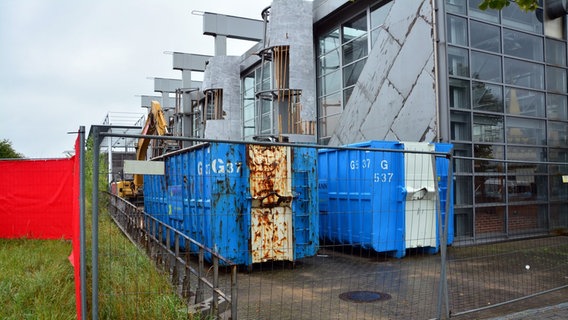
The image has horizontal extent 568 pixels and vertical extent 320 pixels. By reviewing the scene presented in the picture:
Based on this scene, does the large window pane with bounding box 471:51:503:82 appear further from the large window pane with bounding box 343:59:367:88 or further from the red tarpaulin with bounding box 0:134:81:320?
the red tarpaulin with bounding box 0:134:81:320

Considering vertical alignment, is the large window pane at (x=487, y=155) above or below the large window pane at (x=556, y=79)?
below

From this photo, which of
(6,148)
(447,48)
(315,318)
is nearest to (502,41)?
(447,48)

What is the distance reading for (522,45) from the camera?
12727 millimetres

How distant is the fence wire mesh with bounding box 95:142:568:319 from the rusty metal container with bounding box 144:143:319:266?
0.02 meters

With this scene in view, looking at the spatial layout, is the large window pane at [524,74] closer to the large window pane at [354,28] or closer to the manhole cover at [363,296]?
the large window pane at [354,28]

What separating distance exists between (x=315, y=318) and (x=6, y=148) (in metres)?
37.8

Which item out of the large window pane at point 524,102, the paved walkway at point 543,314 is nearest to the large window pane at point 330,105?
the large window pane at point 524,102

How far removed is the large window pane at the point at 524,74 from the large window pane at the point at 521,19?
3.39 feet

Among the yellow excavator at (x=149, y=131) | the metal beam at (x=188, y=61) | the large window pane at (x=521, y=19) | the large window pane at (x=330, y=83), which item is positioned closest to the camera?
the large window pane at (x=521, y=19)

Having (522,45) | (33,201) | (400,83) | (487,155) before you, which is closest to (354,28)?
(400,83)

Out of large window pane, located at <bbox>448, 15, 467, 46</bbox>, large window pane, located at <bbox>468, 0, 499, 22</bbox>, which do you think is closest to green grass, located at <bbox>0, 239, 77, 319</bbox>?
large window pane, located at <bbox>448, 15, 467, 46</bbox>

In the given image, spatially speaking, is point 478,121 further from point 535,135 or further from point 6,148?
point 6,148

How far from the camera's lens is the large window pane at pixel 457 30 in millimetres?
11156

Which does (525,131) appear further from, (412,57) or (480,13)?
(412,57)
